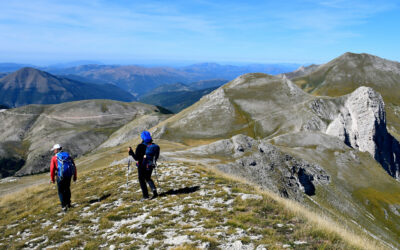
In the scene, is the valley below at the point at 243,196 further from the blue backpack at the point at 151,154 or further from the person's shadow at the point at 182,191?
the blue backpack at the point at 151,154

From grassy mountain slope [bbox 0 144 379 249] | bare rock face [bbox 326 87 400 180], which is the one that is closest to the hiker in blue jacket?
grassy mountain slope [bbox 0 144 379 249]

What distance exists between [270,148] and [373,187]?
128ft

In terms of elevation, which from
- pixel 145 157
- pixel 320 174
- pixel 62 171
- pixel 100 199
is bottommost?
pixel 320 174

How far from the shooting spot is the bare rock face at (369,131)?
110363 millimetres

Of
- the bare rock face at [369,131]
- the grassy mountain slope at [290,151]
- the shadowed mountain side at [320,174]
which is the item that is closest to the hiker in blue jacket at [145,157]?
the shadowed mountain side at [320,174]

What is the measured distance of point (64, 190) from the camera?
56.3ft

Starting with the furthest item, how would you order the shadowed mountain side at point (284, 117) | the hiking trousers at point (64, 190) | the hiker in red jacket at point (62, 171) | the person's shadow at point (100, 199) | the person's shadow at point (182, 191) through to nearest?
the shadowed mountain side at point (284, 117)
the person's shadow at point (100, 199)
the person's shadow at point (182, 191)
the hiking trousers at point (64, 190)
the hiker in red jacket at point (62, 171)

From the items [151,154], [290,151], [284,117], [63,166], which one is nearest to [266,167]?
[290,151]

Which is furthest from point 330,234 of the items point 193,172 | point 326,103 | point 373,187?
point 326,103

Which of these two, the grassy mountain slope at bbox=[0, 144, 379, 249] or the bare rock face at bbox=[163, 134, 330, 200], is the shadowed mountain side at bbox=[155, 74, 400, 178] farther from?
the grassy mountain slope at bbox=[0, 144, 379, 249]

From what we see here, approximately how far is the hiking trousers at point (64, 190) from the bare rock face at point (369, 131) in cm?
11511

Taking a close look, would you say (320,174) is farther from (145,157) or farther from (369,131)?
(369,131)

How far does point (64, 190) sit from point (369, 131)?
126 metres

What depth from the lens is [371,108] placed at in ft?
374
